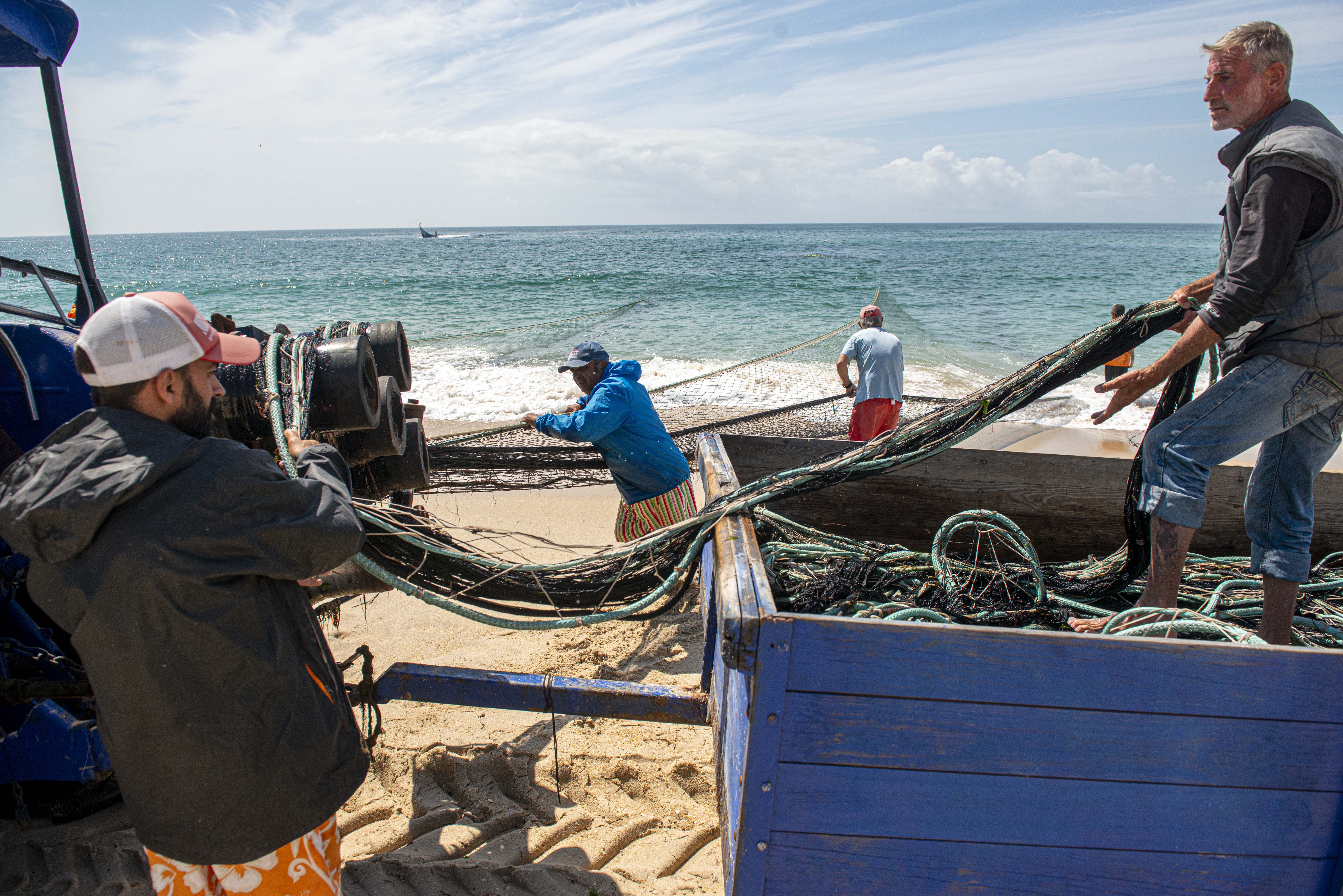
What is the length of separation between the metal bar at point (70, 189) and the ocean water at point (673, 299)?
6598mm

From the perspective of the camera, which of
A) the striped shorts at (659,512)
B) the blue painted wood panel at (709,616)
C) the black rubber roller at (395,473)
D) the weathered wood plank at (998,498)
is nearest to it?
the blue painted wood panel at (709,616)

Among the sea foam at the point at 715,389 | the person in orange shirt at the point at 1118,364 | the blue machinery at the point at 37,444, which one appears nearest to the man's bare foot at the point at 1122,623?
the person in orange shirt at the point at 1118,364

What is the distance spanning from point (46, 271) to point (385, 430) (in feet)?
6.11

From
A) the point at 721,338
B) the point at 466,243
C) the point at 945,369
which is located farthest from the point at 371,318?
the point at 466,243

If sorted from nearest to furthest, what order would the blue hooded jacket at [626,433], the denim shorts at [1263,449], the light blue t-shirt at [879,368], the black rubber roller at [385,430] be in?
the denim shorts at [1263,449], the black rubber roller at [385,430], the blue hooded jacket at [626,433], the light blue t-shirt at [879,368]

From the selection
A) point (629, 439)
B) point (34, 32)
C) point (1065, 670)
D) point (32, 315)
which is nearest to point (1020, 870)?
point (1065, 670)

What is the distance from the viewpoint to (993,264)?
1690 inches

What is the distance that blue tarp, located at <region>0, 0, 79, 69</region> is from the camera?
8.84ft

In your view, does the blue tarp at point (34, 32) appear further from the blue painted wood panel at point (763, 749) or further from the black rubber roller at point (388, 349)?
the blue painted wood panel at point (763, 749)

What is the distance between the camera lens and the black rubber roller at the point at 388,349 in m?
2.93

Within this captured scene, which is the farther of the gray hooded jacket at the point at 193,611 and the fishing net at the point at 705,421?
the fishing net at the point at 705,421

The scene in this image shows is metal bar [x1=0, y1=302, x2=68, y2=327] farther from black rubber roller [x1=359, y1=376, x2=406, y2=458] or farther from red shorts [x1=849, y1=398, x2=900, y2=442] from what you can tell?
red shorts [x1=849, y1=398, x2=900, y2=442]

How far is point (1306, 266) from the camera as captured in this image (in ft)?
6.56

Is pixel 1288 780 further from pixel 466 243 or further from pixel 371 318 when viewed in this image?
pixel 466 243
